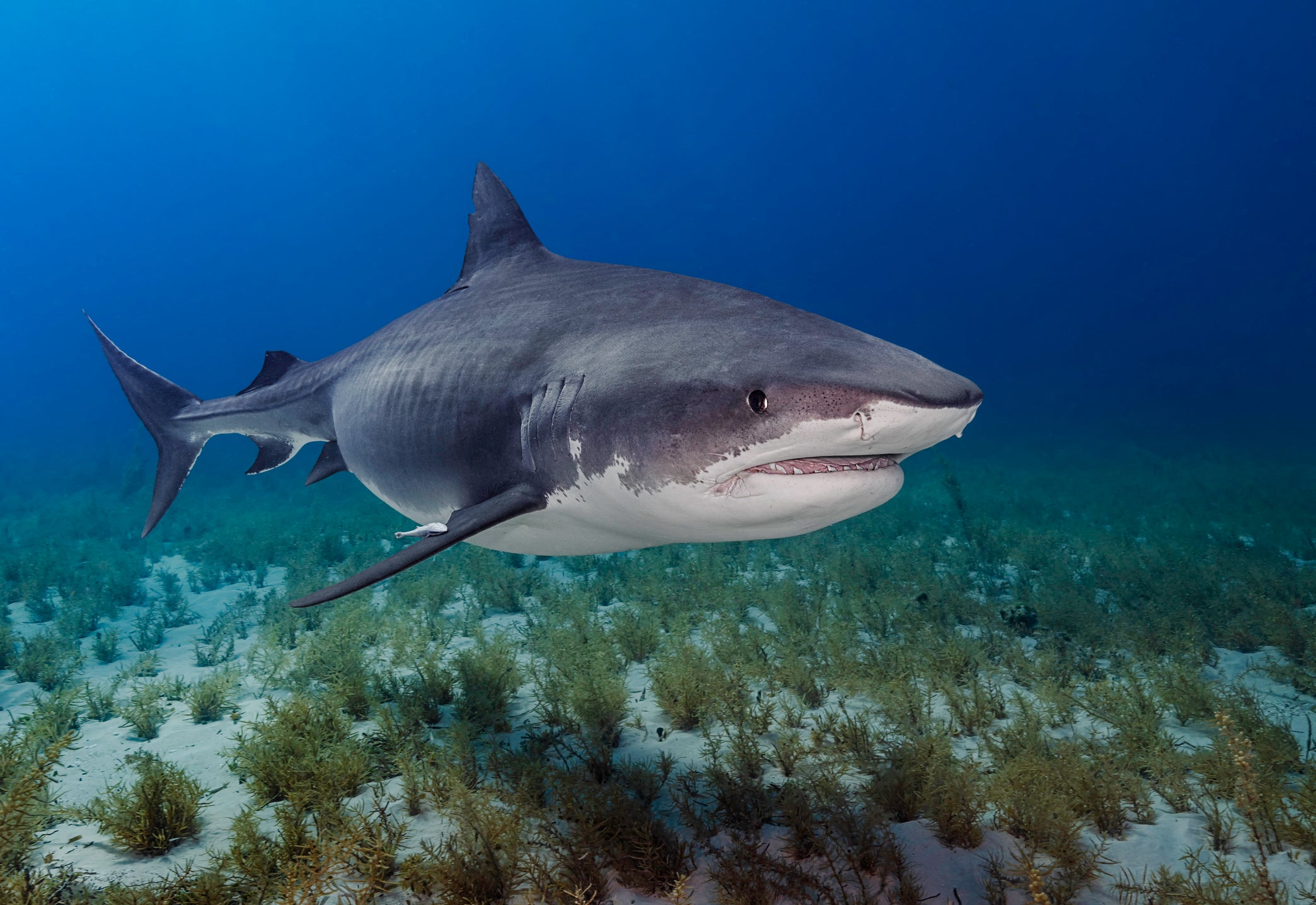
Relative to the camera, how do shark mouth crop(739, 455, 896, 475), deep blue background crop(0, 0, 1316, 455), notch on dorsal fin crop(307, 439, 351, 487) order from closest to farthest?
shark mouth crop(739, 455, 896, 475), notch on dorsal fin crop(307, 439, 351, 487), deep blue background crop(0, 0, 1316, 455)

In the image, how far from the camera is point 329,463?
4359 millimetres

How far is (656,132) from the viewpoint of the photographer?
4053 inches

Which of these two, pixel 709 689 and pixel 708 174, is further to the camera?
pixel 708 174

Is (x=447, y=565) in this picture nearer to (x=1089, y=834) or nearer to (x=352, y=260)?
(x=1089, y=834)

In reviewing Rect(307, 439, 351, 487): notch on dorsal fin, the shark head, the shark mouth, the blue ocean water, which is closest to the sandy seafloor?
the blue ocean water

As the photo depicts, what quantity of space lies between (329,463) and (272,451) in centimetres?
92

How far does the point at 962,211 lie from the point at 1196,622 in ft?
394

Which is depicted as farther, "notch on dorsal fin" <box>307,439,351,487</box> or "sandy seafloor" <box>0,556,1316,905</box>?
"notch on dorsal fin" <box>307,439,351,487</box>

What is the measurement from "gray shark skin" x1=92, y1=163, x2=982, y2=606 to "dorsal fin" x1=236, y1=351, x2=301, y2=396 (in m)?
1.15

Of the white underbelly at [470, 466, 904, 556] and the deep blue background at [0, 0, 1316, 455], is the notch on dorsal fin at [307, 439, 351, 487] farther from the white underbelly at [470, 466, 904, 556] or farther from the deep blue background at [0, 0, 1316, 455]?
the deep blue background at [0, 0, 1316, 455]

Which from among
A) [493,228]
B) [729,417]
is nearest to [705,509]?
[729,417]

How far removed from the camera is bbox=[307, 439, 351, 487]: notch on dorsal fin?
430cm

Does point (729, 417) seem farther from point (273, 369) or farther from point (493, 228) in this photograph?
point (273, 369)

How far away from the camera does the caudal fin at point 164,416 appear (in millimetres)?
4980
